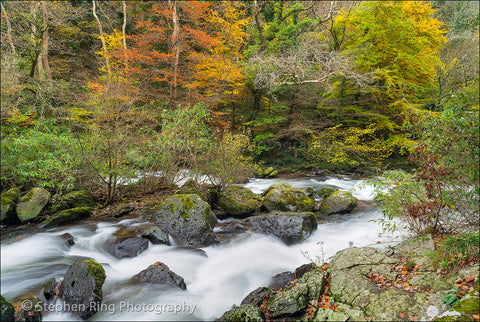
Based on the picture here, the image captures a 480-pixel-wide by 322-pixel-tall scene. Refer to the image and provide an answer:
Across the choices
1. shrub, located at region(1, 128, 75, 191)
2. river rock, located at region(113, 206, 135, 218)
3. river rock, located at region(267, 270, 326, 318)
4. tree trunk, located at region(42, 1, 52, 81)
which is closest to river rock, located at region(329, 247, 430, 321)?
river rock, located at region(267, 270, 326, 318)

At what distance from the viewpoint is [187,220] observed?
21.9 ft

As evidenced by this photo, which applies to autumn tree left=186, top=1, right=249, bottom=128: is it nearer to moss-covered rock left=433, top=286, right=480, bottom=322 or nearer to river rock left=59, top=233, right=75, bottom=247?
river rock left=59, top=233, right=75, bottom=247

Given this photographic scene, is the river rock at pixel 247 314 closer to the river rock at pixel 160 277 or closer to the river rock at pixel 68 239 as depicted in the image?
the river rock at pixel 160 277

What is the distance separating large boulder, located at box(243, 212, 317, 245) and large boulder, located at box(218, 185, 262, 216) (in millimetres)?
983

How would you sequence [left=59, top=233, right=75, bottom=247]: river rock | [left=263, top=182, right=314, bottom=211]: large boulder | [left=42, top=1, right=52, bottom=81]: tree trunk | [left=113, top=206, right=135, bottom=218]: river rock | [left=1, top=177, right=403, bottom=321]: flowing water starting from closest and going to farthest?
[left=1, top=177, right=403, bottom=321]: flowing water → [left=59, top=233, right=75, bottom=247]: river rock → [left=113, top=206, right=135, bottom=218]: river rock → [left=263, top=182, right=314, bottom=211]: large boulder → [left=42, top=1, right=52, bottom=81]: tree trunk

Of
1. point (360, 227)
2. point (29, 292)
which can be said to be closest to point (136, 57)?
point (29, 292)

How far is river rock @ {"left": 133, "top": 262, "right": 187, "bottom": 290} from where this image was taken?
4.81m

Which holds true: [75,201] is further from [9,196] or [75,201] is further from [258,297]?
[258,297]

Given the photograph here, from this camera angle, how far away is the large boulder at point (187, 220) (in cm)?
654

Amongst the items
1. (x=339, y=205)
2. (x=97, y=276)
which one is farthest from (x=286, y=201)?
(x=97, y=276)

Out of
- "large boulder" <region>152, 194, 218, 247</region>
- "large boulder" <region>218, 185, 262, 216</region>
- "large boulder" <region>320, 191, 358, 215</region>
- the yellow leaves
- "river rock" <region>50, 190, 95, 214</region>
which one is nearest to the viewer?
"large boulder" <region>152, 194, 218, 247</region>

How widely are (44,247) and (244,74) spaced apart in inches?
494

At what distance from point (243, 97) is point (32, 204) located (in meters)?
12.9

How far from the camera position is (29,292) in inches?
169
